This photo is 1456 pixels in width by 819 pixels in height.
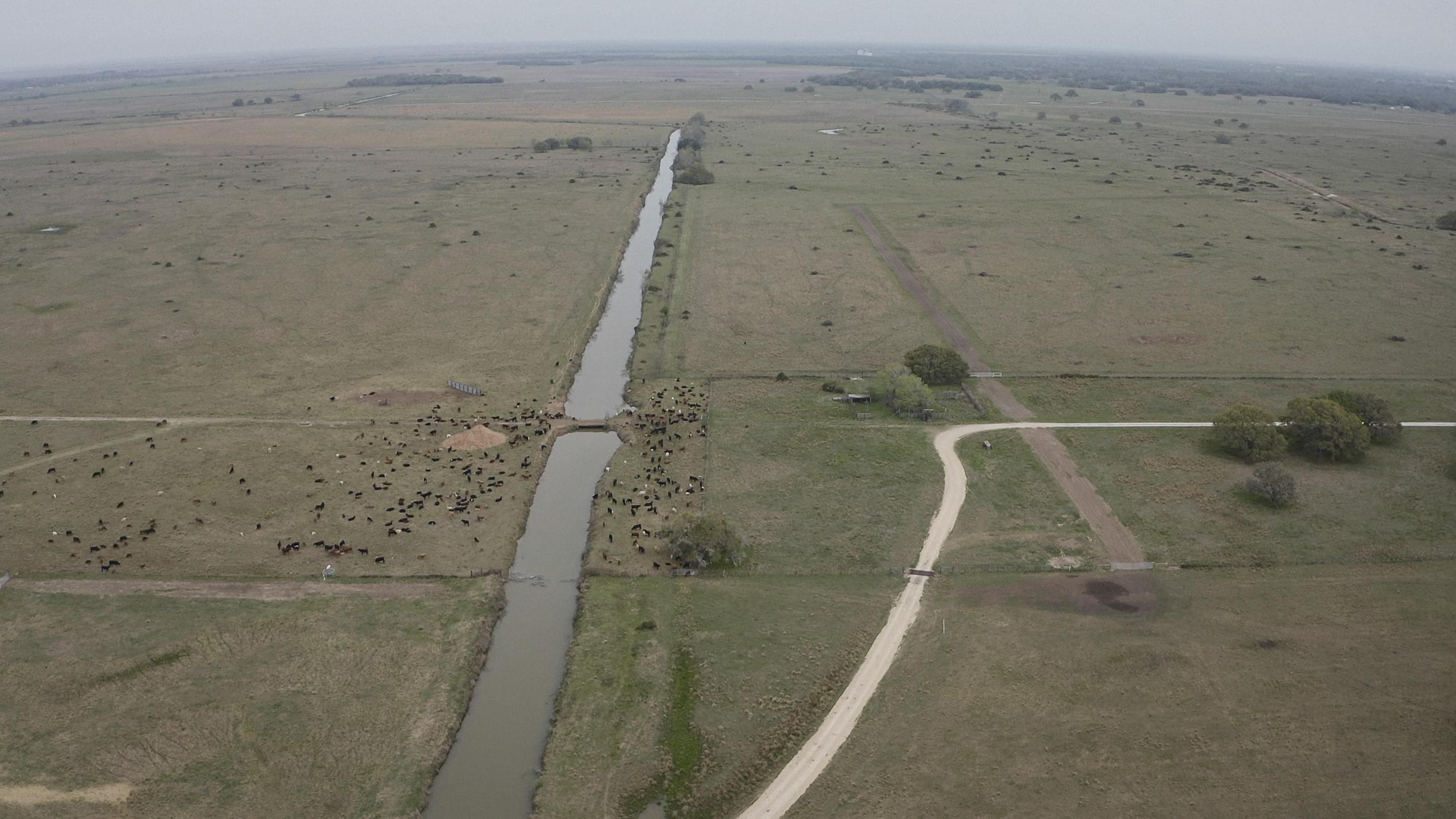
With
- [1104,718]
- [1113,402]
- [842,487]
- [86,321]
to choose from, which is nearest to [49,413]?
[86,321]

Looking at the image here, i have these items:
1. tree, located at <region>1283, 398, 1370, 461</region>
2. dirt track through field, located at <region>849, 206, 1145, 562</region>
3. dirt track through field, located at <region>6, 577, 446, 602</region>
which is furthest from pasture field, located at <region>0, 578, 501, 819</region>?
tree, located at <region>1283, 398, 1370, 461</region>

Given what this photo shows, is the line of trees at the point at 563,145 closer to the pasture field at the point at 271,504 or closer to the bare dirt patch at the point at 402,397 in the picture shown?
the bare dirt patch at the point at 402,397

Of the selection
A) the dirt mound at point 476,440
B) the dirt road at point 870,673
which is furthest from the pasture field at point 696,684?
the dirt mound at point 476,440

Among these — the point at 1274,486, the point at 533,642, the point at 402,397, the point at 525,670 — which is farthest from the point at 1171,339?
the point at 402,397

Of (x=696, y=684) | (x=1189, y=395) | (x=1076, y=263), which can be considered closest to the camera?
(x=696, y=684)

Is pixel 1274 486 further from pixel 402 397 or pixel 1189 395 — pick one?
pixel 402 397

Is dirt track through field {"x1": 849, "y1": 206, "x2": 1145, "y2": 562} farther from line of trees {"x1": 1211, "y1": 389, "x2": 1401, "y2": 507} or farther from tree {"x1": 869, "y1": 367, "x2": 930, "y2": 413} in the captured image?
line of trees {"x1": 1211, "y1": 389, "x2": 1401, "y2": 507}

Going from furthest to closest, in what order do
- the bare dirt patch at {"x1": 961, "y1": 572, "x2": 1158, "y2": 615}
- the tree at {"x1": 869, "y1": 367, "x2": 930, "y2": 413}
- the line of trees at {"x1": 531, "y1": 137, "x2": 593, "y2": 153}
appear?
1. the line of trees at {"x1": 531, "y1": 137, "x2": 593, "y2": 153}
2. the tree at {"x1": 869, "y1": 367, "x2": 930, "y2": 413}
3. the bare dirt patch at {"x1": 961, "y1": 572, "x2": 1158, "y2": 615}
